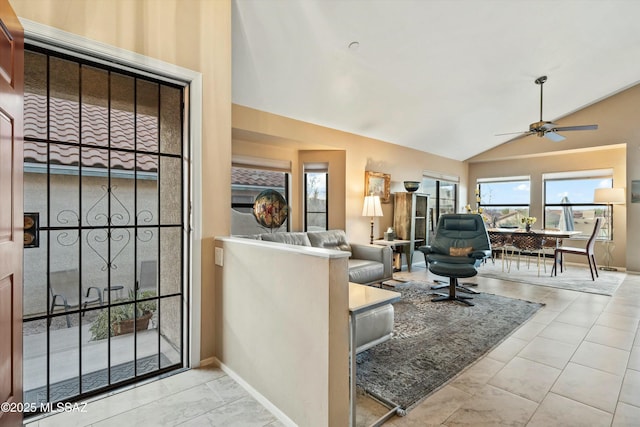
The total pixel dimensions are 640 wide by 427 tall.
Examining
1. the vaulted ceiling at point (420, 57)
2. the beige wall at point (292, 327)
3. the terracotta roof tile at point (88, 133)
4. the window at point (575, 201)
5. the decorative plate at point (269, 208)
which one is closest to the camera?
the beige wall at point (292, 327)

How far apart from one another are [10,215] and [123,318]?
154 cm

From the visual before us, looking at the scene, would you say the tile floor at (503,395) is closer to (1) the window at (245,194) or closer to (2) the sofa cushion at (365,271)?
(2) the sofa cushion at (365,271)

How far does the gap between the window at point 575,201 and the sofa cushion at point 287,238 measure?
20.8 feet

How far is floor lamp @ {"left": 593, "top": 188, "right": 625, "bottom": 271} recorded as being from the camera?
570 centimetres

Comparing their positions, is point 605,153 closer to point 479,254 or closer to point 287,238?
point 479,254

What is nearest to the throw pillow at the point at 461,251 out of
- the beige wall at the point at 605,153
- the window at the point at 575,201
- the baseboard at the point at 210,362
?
the baseboard at the point at 210,362

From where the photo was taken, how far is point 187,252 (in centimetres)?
233

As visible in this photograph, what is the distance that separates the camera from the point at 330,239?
460 cm

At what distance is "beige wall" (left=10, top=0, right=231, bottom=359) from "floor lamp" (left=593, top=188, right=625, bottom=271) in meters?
7.02

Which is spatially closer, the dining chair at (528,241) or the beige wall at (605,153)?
the dining chair at (528,241)

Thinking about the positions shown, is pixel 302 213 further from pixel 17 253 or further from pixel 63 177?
pixel 17 253

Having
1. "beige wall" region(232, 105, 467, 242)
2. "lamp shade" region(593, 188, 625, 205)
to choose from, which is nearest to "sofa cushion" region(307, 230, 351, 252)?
"beige wall" region(232, 105, 467, 242)

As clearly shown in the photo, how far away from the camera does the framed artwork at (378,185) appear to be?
5.52m

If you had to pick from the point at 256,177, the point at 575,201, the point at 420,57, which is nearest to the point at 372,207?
the point at 256,177
